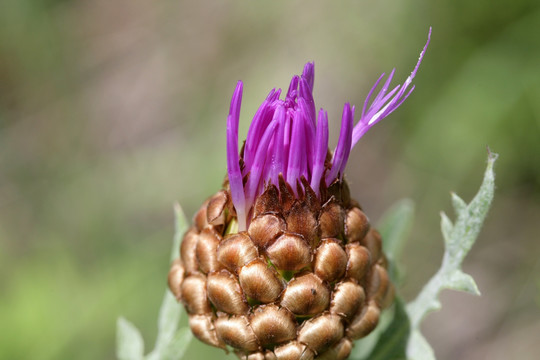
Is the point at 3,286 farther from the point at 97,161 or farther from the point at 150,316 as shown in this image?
the point at 97,161

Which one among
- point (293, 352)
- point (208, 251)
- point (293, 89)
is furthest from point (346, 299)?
point (293, 89)

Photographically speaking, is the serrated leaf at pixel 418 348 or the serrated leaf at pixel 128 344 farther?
the serrated leaf at pixel 128 344

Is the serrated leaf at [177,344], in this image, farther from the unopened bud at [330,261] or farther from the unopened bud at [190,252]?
the unopened bud at [330,261]

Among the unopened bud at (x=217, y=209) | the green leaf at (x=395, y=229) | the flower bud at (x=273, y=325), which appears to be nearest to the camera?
the flower bud at (x=273, y=325)

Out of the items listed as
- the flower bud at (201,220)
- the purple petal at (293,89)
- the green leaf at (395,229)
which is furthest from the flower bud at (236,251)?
the green leaf at (395,229)

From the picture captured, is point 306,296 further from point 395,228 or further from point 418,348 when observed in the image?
point 395,228

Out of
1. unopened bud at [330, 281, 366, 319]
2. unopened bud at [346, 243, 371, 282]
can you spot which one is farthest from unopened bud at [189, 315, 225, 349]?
unopened bud at [346, 243, 371, 282]
